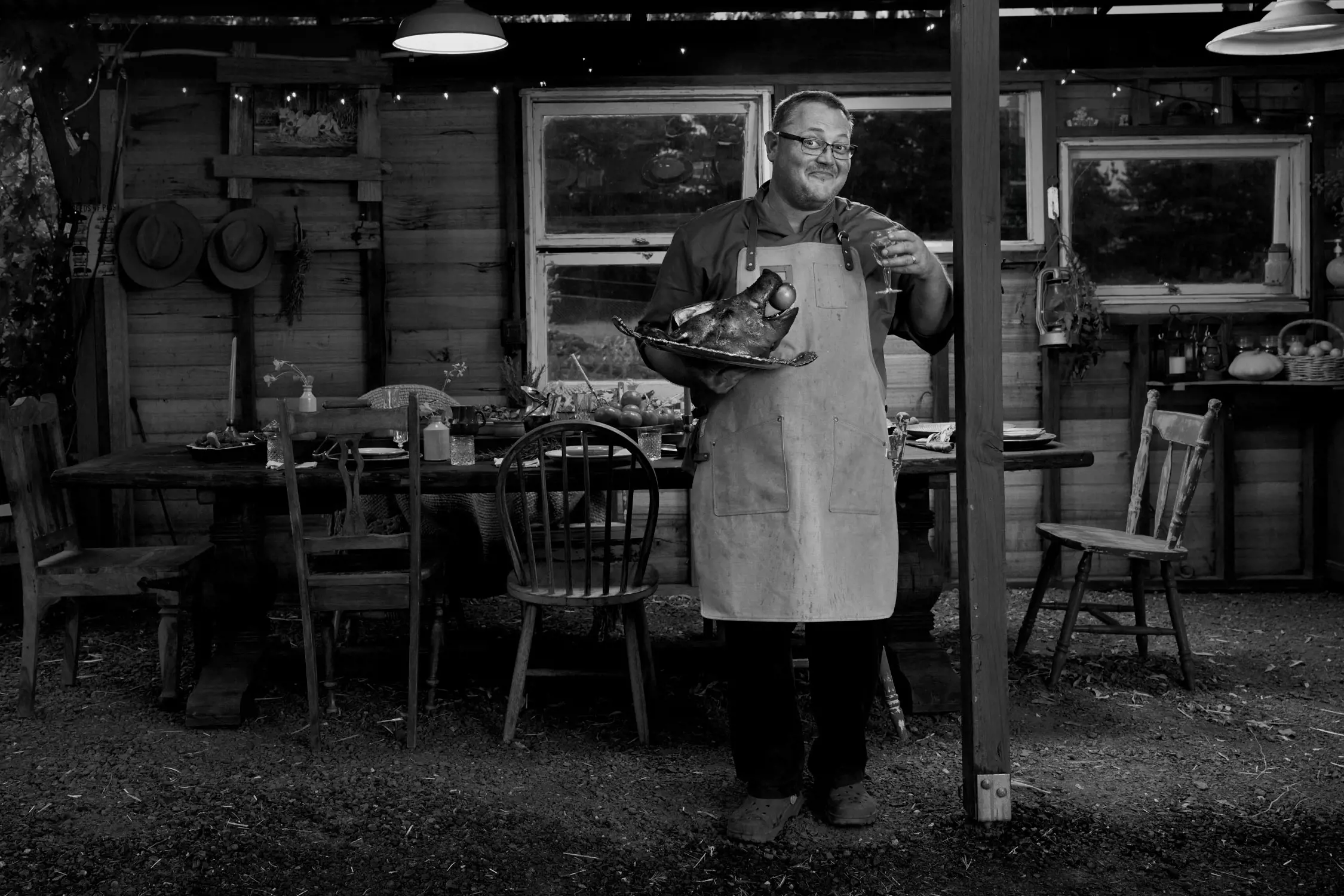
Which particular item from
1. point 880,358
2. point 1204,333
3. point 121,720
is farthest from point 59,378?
point 1204,333

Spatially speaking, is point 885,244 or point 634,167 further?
point 634,167

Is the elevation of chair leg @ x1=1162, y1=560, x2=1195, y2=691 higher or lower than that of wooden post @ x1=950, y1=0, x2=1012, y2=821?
lower

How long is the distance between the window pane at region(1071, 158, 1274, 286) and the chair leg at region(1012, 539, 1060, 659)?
7.31ft

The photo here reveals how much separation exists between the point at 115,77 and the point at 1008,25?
14.7 ft

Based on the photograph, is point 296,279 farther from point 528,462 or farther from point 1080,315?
point 1080,315

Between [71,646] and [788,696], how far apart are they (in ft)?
10.2

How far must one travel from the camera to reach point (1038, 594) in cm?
489

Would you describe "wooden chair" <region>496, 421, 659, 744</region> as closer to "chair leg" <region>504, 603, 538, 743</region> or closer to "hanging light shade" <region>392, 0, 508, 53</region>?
"chair leg" <region>504, 603, 538, 743</region>

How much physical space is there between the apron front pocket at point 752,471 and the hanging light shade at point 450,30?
241 centimetres

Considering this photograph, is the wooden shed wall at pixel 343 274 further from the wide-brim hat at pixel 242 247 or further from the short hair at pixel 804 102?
the short hair at pixel 804 102

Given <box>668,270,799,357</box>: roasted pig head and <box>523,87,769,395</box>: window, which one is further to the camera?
<box>523,87,769,395</box>: window

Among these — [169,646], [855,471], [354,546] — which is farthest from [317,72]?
[855,471]

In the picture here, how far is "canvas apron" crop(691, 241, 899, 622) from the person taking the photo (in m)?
3.10

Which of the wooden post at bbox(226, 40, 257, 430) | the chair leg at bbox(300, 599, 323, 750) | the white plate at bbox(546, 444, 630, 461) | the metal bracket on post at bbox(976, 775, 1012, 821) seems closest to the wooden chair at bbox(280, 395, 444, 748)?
the chair leg at bbox(300, 599, 323, 750)
